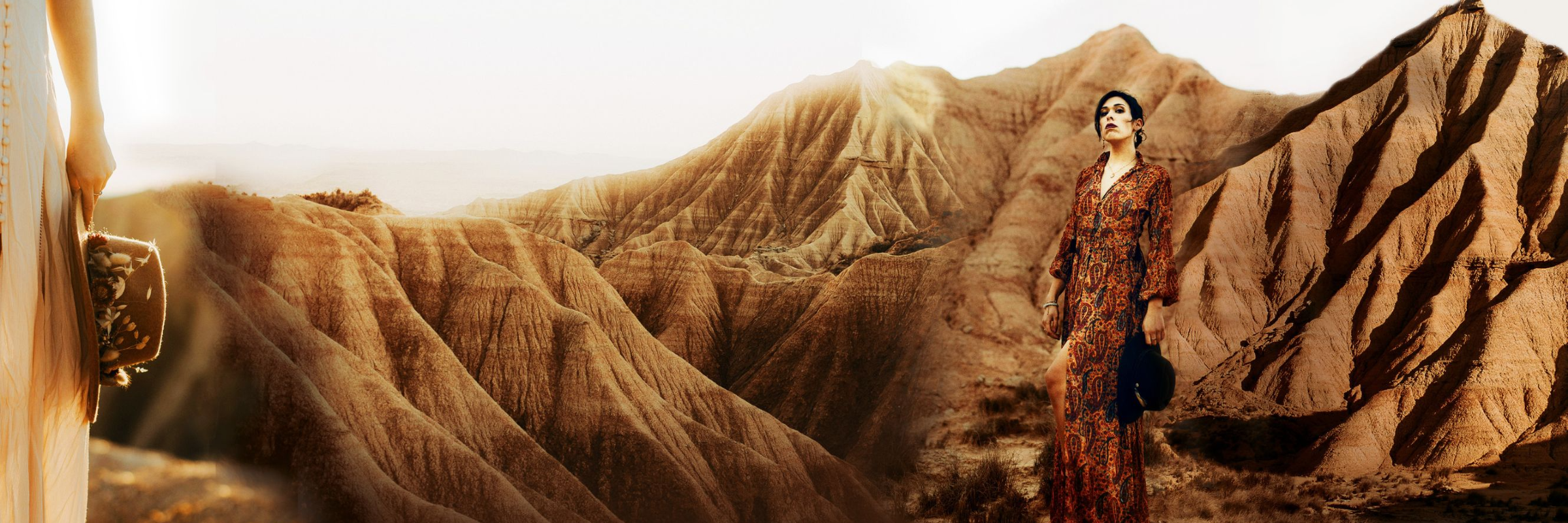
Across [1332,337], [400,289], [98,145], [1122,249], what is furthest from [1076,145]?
[98,145]

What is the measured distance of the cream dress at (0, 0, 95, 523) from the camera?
1.79 m

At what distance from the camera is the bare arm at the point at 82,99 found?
1930 millimetres

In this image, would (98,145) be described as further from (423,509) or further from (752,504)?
(752,504)

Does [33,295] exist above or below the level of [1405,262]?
above

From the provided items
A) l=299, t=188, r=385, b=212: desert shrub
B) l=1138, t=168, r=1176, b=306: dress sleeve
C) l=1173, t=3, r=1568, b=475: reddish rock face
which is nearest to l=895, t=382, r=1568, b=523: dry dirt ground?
l=1173, t=3, r=1568, b=475: reddish rock face

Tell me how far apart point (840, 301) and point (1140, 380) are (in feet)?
16.6

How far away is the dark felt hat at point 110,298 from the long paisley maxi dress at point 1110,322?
2969mm

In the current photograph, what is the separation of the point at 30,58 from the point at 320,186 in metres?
5.93

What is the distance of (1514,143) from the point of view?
37.6ft

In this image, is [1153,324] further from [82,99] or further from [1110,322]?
[82,99]

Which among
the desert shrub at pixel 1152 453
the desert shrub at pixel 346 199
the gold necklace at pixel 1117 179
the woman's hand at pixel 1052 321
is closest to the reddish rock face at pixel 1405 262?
the desert shrub at pixel 1152 453

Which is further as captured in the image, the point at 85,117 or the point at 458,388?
the point at 458,388

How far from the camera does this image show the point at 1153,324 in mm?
3760

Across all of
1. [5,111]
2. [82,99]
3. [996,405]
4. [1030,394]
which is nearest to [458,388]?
[996,405]
